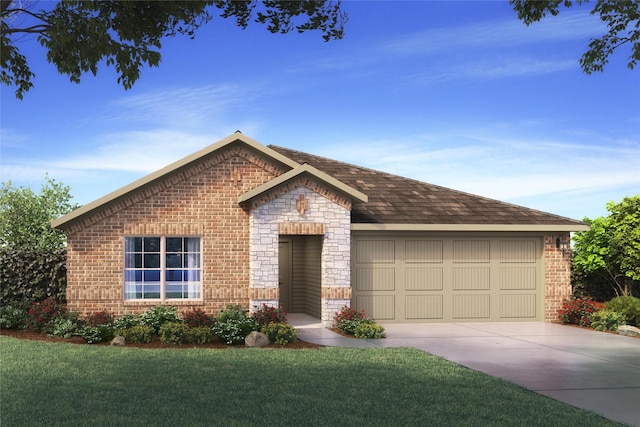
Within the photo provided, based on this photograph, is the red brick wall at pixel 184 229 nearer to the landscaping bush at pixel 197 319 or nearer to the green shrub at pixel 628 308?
the landscaping bush at pixel 197 319

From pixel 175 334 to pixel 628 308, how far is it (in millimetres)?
12599

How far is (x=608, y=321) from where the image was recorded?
63.5 feet

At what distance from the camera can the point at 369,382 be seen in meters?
11.1

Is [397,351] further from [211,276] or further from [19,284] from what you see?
[19,284]

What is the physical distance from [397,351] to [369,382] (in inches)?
131

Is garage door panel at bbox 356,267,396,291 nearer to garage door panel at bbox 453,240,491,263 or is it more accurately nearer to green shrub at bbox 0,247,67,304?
garage door panel at bbox 453,240,491,263

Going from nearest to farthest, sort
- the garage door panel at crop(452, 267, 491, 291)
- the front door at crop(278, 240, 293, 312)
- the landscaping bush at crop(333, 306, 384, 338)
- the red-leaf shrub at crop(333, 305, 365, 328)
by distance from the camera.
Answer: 1. the landscaping bush at crop(333, 306, 384, 338)
2. the red-leaf shrub at crop(333, 305, 365, 328)
3. the garage door panel at crop(452, 267, 491, 291)
4. the front door at crop(278, 240, 293, 312)

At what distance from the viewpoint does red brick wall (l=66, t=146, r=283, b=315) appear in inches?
701

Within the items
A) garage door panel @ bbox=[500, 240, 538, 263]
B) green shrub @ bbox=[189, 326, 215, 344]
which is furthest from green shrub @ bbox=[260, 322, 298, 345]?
garage door panel @ bbox=[500, 240, 538, 263]

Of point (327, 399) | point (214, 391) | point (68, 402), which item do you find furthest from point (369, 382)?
point (68, 402)

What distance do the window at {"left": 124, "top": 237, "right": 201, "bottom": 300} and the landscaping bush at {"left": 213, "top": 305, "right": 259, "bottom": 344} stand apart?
1.61 m

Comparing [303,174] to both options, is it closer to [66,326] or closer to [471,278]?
[471,278]

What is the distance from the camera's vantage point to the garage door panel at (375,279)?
19594 mm

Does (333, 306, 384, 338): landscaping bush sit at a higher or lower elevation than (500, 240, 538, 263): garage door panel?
lower
